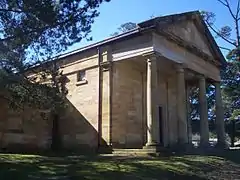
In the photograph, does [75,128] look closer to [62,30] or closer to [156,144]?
[156,144]

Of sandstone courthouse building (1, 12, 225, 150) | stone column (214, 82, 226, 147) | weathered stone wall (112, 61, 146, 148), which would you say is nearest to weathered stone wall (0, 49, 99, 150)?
sandstone courthouse building (1, 12, 225, 150)

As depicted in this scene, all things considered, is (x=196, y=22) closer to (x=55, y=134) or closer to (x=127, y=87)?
(x=127, y=87)

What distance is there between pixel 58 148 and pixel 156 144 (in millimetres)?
7927

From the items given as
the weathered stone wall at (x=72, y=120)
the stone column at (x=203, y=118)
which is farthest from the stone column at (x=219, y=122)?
the weathered stone wall at (x=72, y=120)

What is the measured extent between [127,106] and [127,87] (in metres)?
1.19

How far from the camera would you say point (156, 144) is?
16453 mm

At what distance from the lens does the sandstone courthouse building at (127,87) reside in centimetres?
1861

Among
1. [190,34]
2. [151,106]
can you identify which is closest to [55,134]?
[151,106]

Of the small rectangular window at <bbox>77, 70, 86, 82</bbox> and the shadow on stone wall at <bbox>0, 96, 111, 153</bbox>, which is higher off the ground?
the small rectangular window at <bbox>77, 70, 86, 82</bbox>

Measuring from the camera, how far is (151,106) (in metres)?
17.2

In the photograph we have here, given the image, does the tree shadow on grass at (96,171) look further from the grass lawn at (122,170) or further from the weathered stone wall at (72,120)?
the weathered stone wall at (72,120)

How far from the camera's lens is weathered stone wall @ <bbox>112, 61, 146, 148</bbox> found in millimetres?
19703

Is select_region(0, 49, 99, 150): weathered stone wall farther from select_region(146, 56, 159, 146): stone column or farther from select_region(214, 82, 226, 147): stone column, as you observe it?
select_region(214, 82, 226, 147): stone column

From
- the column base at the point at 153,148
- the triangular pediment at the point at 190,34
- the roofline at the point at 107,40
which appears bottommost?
the column base at the point at 153,148
